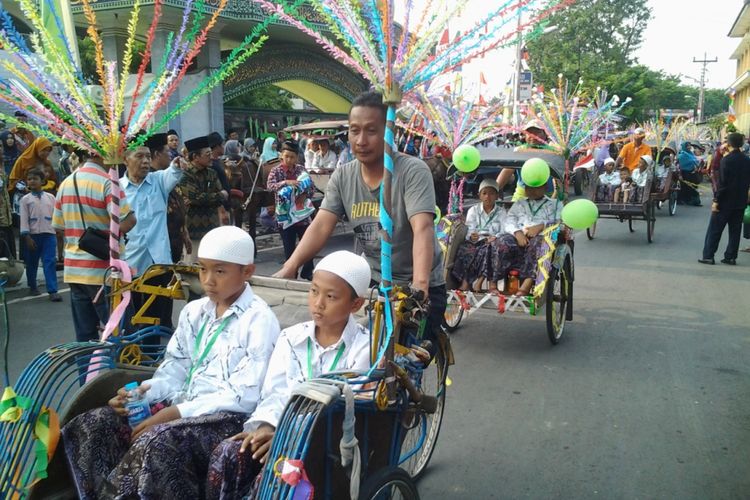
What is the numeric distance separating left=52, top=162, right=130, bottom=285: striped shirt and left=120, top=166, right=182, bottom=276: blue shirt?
1.76 feet

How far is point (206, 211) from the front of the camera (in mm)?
6723

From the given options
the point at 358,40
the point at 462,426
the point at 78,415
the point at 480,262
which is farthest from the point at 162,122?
the point at 480,262

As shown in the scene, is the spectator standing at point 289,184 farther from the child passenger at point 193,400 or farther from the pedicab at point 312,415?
the child passenger at point 193,400

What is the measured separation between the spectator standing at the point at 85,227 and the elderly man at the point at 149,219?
469 millimetres

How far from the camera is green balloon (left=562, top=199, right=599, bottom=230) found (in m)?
5.87

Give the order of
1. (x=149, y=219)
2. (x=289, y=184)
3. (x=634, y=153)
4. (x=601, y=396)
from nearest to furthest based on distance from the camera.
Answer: (x=601, y=396), (x=149, y=219), (x=289, y=184), (x=634, y=153)

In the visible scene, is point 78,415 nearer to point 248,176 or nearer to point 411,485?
point 411,485

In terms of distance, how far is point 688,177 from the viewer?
59.0 feet

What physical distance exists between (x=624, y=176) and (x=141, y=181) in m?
9.89

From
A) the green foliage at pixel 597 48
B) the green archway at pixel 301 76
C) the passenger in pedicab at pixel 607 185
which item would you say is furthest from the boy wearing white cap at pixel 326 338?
the green foliage at pixel 597 48

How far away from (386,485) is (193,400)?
85 centimetres

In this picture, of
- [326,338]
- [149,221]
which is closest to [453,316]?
[149,221]

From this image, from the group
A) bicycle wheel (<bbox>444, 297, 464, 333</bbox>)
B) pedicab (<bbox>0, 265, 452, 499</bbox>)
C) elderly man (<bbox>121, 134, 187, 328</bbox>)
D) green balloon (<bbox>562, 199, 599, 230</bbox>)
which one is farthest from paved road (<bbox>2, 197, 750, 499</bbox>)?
elderly man (<bbox>121, 134, 187, 328</bbox>)

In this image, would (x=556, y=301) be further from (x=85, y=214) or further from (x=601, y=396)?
(x=85, y=214)
